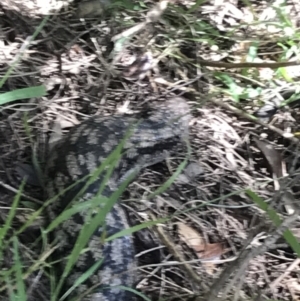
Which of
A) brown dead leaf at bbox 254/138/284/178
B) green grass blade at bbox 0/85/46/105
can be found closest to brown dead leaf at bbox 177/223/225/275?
brown dead leaf at bbox 254/138/284/178

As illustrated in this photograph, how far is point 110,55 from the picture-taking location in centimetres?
292

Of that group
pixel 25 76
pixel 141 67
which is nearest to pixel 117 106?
pixel 141 67

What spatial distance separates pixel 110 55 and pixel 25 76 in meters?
0.42

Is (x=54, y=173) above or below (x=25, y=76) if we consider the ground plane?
below

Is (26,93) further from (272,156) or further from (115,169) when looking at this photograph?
(272,156)

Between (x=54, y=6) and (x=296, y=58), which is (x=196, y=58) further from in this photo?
(x=54, y=6)

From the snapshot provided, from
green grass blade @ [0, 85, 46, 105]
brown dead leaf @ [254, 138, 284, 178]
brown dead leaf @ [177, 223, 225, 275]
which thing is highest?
green grass blade @ [0, 85, 46, 105]

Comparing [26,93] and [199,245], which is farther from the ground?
[26,93]

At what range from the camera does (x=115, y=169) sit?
2598 mm

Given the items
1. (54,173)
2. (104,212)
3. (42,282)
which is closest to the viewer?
(104,212)

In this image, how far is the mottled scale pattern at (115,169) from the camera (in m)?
2.15

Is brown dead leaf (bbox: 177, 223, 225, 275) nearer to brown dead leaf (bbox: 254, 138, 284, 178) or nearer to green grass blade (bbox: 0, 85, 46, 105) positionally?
brown dead leaf (bbox: 254, 138, 284, 178)

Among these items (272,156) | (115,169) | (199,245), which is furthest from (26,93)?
(272,156)

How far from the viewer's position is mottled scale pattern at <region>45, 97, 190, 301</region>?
2150 millimetres
